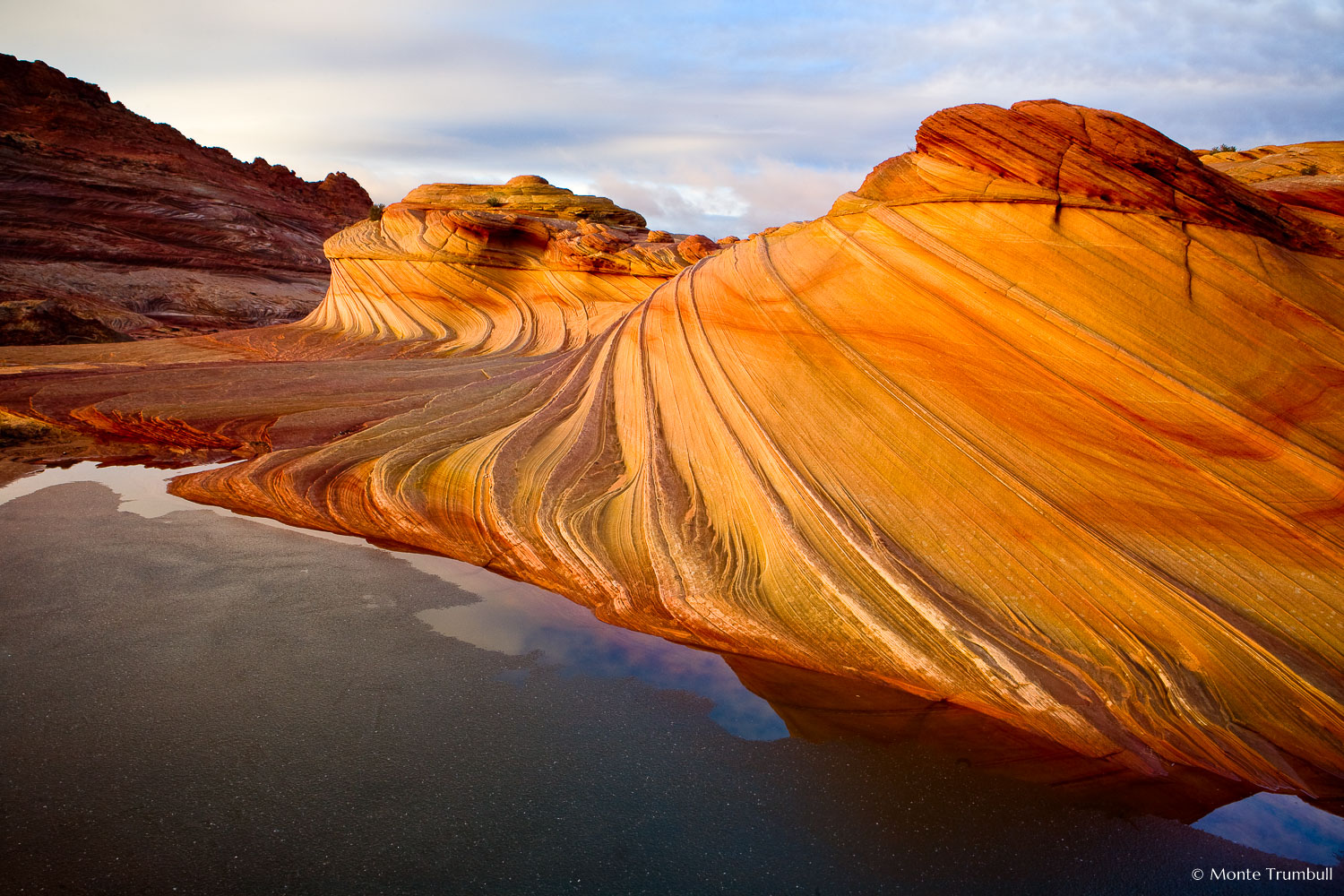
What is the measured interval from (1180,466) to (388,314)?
35.3 feet

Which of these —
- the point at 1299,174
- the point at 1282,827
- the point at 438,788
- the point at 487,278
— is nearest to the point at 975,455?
the point at 1282,827

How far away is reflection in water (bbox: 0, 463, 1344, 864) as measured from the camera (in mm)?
2117

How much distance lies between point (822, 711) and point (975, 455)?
155 cm

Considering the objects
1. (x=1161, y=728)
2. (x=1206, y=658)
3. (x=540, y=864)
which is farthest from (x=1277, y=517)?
(x=540, y=864)

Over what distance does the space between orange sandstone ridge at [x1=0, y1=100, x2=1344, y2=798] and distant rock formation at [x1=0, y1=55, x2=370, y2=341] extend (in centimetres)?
1017

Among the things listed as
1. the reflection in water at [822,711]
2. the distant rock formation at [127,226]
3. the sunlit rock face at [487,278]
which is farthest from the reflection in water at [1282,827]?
the distant rock formation at [127,226]

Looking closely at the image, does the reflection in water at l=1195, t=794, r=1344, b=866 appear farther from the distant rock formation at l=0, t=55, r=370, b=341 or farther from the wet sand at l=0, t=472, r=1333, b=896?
the distant rock formation at l=0, t=55, r=370, b=341

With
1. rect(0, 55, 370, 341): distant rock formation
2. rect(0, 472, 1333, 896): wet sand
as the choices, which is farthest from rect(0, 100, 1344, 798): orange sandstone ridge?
rect(0, 55, 370, 341): distant rock formation

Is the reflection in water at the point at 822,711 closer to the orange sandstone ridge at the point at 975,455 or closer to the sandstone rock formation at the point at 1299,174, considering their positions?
the orange sandstone ridge at the point at 975,455

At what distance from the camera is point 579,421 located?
16.8ft

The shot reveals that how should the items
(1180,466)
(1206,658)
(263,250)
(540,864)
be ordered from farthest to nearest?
(263,250) → (1180,466) → (1206,658) → (540,864)

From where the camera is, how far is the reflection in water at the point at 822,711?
6.95ft

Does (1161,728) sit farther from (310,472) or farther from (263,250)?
(263,250)

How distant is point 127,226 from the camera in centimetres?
1931
